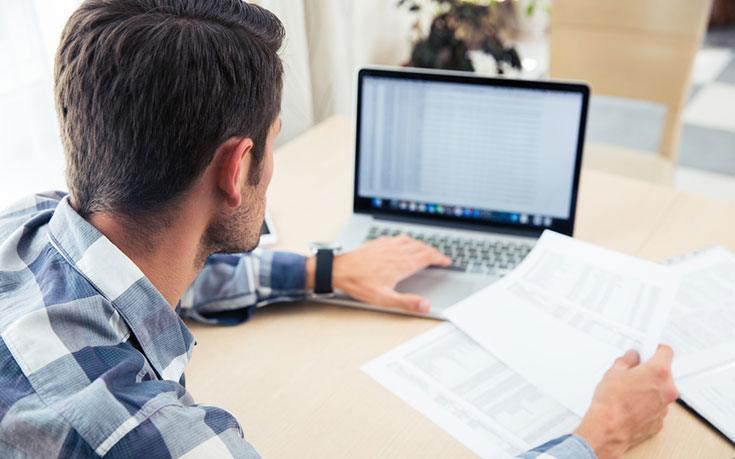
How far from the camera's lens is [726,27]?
14.1ft

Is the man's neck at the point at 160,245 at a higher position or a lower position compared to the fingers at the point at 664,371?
higher

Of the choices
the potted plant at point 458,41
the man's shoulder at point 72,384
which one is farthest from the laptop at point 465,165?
the potted plant at point 458,41

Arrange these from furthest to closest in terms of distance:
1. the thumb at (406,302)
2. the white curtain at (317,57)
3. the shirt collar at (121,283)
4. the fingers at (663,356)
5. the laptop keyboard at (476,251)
Answer: the white curtain at (317,57), the laptop keyboard at (476,251), the thumb at (406,302), the fingers at (663,356), the shirt collar at (121,283)

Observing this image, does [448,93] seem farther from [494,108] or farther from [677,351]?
[677,351]

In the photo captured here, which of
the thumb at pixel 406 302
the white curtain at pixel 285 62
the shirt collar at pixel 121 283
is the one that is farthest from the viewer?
the white curtain at pixel 285 62

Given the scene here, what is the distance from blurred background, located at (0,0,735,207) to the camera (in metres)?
1.31

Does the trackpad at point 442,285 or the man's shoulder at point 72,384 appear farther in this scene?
the trackpad at point 442,285

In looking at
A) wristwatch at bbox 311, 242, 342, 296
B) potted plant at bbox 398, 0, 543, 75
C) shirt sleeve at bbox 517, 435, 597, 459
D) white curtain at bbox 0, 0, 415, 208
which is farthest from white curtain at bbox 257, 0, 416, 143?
shirt sleeve at bbox 517, 435, 597, 459

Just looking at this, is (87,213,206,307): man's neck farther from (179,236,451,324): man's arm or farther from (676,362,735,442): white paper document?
(676,362,735,442): white paper document

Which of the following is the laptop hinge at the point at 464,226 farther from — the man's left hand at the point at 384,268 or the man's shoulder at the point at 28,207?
the man's shoulder at the point at 28,207

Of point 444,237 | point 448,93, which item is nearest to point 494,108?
point 448,93

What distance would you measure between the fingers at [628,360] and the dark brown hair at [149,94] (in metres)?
0.53

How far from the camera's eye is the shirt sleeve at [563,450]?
0.76 m

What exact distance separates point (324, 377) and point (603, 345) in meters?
0.37
